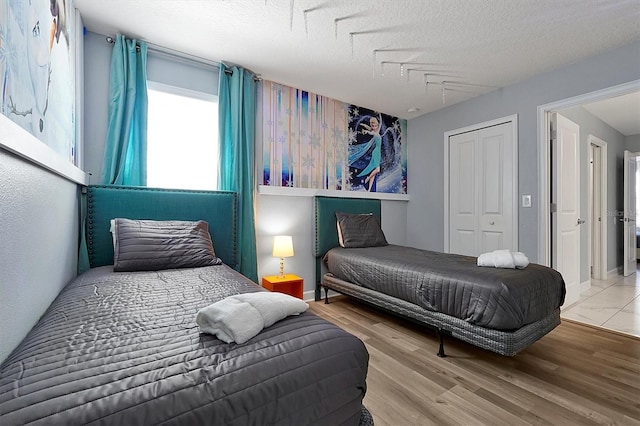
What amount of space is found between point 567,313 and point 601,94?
221cm

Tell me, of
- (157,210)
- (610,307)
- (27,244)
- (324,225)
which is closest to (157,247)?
(157,210)

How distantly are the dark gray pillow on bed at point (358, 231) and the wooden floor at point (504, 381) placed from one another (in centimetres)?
115

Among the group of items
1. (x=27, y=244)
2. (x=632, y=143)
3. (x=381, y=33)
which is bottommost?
(x=27, y=244)

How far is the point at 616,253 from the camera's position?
4922mm

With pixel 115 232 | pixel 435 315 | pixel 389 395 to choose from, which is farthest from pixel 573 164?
pixel 115 232

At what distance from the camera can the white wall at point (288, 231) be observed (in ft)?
10.5

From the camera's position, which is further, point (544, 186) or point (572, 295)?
point (572, 295)

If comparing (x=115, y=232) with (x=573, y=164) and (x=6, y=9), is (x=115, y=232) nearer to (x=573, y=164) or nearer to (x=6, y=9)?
(x=6, y=9)

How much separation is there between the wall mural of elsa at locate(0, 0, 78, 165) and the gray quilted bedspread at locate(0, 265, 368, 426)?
2.68 feet

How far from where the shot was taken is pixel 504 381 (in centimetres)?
177

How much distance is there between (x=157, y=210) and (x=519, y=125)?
3.90m

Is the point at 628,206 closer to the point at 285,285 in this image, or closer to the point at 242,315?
the point at 285,285

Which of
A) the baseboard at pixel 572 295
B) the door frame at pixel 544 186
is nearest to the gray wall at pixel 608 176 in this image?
the baseboard at pixel 572 295

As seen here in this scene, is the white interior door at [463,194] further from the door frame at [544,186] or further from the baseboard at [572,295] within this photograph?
the baseboard at [572,295]
